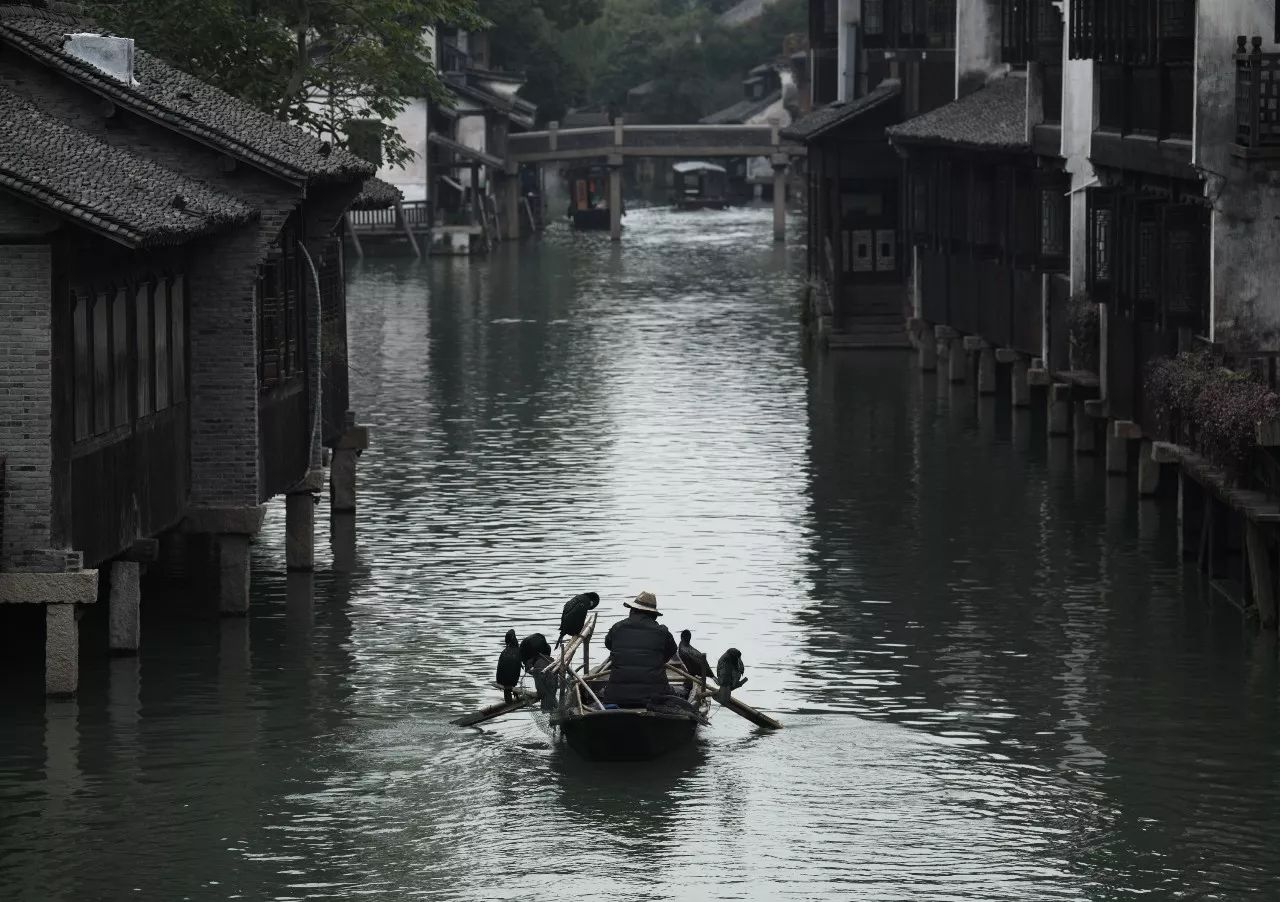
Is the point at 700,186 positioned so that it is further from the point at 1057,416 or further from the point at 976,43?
the point at 1057,416

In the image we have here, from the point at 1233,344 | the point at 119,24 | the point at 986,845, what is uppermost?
the point at 119,24

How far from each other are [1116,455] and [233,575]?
14562 mm

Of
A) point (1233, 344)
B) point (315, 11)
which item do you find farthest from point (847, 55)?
point (1233, 344)

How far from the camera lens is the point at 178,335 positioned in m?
25.7

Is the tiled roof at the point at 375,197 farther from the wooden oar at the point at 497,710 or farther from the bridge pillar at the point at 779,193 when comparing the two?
the bridge pillar at the point at 779,193

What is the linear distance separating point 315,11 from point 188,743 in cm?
2416

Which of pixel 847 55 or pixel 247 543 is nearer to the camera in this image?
pixel 247 543

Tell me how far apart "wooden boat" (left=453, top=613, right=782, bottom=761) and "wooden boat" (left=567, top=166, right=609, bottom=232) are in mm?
88037

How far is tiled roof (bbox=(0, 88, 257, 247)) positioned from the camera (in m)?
21.2

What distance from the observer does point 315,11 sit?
4381cm

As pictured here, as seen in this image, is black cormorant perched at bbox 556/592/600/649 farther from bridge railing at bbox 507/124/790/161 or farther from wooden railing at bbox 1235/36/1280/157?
bridge railing at bbox 507/124/790/161

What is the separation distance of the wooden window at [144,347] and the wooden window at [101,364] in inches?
29.6

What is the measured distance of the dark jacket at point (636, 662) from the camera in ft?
67.9

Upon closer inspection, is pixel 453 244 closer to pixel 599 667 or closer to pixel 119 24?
pixel 119 24
